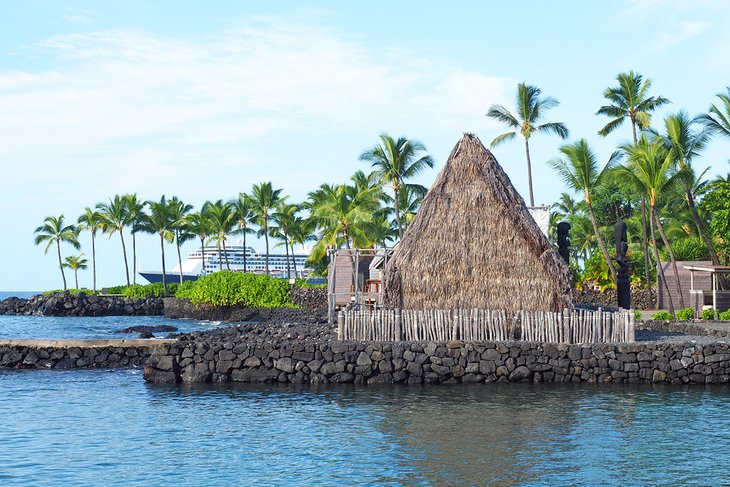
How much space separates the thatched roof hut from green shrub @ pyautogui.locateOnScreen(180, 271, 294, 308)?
30329mm

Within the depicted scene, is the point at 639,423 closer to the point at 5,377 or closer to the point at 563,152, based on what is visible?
the point at 5,377

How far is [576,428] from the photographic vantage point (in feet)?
49.6

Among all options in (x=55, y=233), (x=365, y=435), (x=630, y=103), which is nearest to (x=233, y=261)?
A: (x=55, y=233)

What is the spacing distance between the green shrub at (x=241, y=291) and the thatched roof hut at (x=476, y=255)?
99.5 feet

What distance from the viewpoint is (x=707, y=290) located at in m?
37.6

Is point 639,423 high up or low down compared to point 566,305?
down

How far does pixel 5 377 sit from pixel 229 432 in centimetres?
1056

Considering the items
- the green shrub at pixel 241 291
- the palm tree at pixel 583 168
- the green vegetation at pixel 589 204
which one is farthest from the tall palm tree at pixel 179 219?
the palm tree at pixel 583 168

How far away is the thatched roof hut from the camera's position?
71.4ft

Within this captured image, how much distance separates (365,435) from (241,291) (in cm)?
3721

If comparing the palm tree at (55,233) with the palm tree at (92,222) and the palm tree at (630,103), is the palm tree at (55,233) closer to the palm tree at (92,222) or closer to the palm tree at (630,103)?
the palm tree at (92,222)

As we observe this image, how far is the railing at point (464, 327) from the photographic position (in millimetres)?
20406

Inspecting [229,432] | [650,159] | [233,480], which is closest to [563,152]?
[650,159]

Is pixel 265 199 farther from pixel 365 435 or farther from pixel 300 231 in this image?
pixel 365 435
